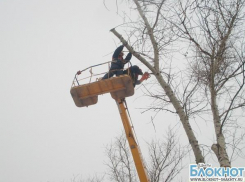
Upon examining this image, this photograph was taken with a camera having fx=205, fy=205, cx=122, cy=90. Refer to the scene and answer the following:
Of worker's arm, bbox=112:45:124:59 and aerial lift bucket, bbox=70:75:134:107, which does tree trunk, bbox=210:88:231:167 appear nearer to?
aerial lift bucket, bbox=70:75:134:107

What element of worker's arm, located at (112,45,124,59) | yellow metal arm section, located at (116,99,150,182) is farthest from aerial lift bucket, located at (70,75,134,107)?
worker's arm, located at (112,45,124,59)

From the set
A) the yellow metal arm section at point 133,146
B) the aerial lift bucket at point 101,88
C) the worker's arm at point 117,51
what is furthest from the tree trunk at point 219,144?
the worker's arm at point 117,51

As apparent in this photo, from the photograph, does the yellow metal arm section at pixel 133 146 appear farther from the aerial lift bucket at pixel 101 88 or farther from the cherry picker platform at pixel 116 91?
the aerial lift bucket at pixel 101 88

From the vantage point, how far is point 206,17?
3.90 meters

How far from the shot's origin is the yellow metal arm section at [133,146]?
4.49m

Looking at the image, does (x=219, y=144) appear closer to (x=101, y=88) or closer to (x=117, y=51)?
(x=101, y=88)

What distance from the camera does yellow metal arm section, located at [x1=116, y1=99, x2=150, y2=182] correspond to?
4492mm

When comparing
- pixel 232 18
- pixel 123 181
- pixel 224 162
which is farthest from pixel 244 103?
pixel 123 181

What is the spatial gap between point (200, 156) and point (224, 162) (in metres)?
0.49

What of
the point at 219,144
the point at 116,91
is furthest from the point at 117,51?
the point at 219,144

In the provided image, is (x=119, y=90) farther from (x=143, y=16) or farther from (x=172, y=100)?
(x=143, y=16)

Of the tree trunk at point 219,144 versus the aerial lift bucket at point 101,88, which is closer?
the tree trunk at point 219,144

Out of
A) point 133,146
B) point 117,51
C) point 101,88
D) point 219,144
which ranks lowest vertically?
point 219,144

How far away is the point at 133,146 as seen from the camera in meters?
4.66
